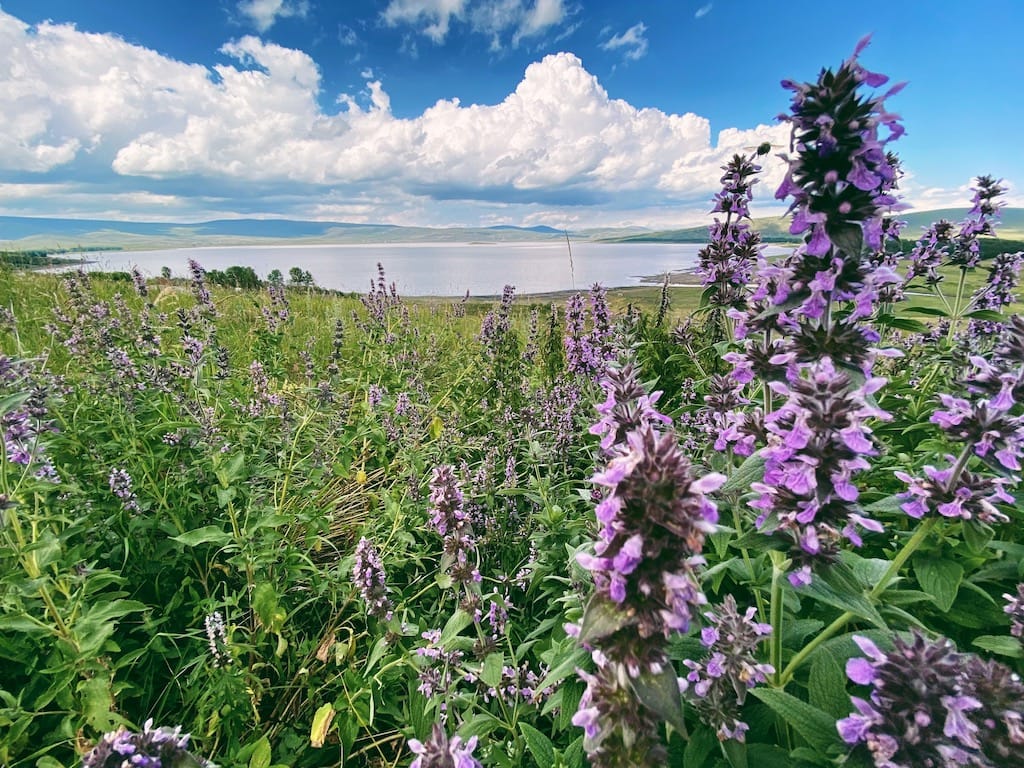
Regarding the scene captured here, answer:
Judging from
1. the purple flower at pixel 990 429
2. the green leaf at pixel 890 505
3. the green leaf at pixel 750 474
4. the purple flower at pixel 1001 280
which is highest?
the purple flower at pixel 1001 280

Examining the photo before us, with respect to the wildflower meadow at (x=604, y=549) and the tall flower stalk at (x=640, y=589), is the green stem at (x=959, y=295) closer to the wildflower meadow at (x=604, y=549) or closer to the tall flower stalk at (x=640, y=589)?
the wildflower meadow at (x=604, y=549)

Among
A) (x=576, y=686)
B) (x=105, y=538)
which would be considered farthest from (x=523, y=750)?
(x=105, y=538)

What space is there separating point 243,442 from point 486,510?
1986 millimetres

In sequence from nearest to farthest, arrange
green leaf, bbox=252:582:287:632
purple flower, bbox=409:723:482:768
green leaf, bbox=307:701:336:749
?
purple flower, bbox=409:723:482:768
green leaf, bbox=307:701:336:749
green leaf, bbox=252:582:287:632

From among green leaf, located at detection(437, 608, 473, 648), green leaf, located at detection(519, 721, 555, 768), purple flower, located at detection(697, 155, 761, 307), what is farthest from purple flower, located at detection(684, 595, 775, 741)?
purple flower, located at detection(697, 155, 761, 307)

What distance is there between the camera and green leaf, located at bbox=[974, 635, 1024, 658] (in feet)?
5.82

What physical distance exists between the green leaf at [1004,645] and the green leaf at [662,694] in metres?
1.54

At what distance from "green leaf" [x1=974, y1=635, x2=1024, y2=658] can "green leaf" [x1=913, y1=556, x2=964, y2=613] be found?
14 cm

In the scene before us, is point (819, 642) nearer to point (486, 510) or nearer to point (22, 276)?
point (486, 510)

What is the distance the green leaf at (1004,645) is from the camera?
177 centimetres

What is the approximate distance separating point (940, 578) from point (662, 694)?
178cm

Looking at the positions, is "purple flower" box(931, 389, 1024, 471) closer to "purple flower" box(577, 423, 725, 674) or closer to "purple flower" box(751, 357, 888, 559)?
"purple flower" box(751, 357, 888, 559)

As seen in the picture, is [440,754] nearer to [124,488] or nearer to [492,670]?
[492,670]

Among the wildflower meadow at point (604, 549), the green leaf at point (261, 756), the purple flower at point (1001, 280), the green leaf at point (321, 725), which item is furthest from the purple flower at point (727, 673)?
the purple flower at point (1001, 280)
